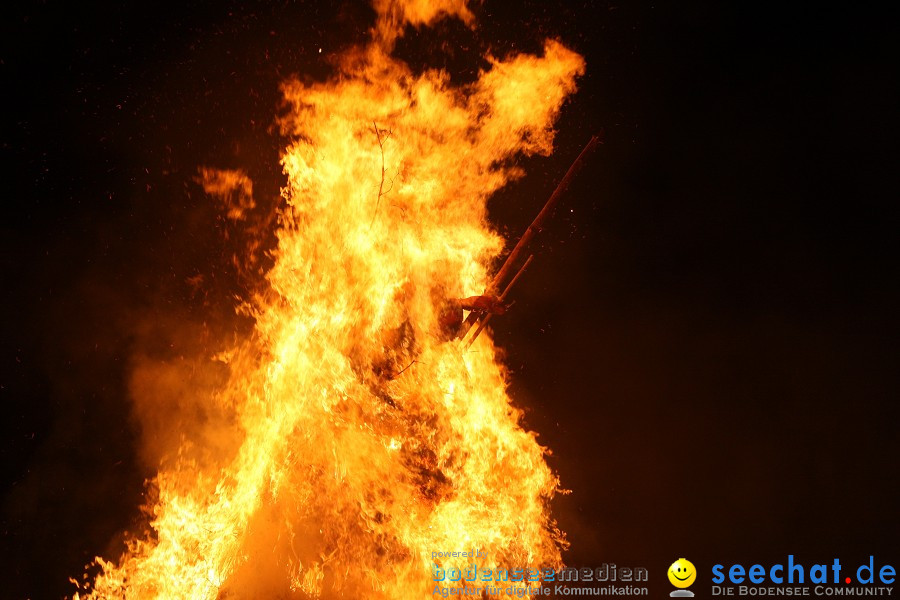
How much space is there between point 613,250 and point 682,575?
3.36 meters

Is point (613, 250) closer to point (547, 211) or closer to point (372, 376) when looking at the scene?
point (547, 211)

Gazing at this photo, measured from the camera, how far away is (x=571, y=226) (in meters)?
4.91

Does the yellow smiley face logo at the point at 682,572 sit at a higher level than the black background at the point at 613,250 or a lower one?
lower

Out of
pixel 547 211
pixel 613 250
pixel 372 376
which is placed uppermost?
pixel 613 250

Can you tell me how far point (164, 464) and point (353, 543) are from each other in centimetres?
211

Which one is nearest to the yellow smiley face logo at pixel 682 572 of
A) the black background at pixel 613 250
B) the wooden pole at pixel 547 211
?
the black background at pixel 613 250

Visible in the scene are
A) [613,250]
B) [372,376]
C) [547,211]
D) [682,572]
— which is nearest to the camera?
[547,211]

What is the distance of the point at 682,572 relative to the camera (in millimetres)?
4738

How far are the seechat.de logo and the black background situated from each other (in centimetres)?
13

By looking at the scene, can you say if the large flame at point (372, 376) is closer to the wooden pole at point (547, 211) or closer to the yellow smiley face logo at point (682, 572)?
the wooden pole at point (547, 211)

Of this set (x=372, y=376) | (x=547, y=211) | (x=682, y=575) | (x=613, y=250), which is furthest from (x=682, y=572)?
(x=547, y=211)

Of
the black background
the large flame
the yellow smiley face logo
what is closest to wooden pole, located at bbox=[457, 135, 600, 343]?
the large flame

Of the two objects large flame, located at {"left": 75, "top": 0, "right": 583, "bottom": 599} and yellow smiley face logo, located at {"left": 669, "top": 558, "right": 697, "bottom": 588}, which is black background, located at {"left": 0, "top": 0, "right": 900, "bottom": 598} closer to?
yellow smiley face logo, located at {"left": 669, "top": 558, "right": 697, "bottom": 588}

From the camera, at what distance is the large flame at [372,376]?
425cm
